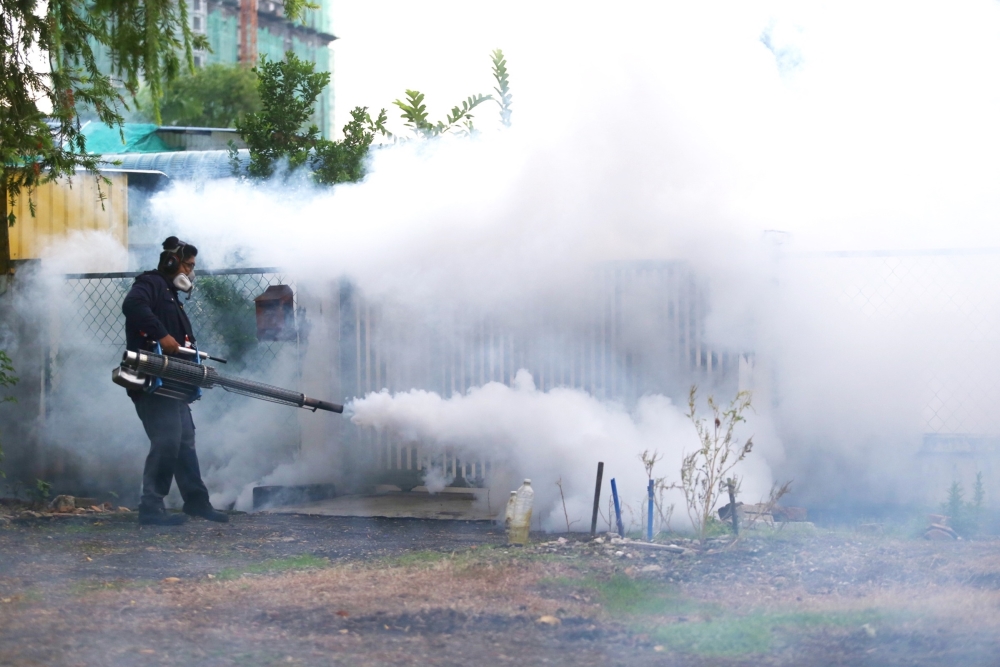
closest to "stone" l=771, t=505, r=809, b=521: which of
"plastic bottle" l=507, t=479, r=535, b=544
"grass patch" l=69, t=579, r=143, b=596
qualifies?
"plastic bottle" l=507, t=479, r=535, b=544

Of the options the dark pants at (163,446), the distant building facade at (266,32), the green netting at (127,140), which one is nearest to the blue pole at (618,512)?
the dark pants at (163,446)

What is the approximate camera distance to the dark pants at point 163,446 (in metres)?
6.26

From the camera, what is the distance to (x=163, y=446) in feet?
20.5

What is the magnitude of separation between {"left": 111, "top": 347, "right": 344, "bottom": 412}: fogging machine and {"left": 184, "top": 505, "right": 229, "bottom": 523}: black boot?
724 millimetres

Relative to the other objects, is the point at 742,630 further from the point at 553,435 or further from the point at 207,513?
the point at 207,513

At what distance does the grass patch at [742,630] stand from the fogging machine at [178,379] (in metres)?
3.23

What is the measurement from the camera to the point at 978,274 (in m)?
6.69

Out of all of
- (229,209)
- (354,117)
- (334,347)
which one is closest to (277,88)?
(354,117)

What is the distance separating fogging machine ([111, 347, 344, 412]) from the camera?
590cm

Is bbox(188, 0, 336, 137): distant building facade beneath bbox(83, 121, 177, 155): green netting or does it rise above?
above

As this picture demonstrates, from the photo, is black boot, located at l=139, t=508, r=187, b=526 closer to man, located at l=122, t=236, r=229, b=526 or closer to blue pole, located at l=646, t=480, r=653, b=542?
man, located at l=122, t=236, r=229, b=526

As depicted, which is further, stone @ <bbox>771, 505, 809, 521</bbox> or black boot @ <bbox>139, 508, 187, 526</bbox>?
black boot @ <bbox>139, 508, 187, 526</bbox>

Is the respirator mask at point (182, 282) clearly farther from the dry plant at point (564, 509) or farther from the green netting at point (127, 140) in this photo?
the green netting at point (127, 140)

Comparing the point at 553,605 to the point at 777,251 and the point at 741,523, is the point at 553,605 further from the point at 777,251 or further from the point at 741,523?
the point at 777,251
